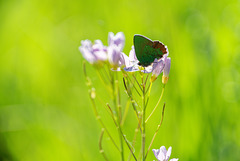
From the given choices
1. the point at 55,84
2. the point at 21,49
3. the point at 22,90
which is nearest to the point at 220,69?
the point at 55,84

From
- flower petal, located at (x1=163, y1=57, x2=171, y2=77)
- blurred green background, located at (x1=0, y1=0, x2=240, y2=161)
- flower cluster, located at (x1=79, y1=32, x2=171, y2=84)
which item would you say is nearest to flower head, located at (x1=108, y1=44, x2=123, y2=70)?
flower cluster, located at (x1=79, y1=32, x2=171, y2=84)

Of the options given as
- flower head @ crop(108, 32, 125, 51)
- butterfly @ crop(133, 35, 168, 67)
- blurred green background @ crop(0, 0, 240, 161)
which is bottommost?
blurred green background @ crop(0, 0, 240, 161)

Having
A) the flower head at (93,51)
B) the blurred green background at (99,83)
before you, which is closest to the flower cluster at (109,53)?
the flower head at (93,51)

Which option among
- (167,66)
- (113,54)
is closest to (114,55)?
(113,54)

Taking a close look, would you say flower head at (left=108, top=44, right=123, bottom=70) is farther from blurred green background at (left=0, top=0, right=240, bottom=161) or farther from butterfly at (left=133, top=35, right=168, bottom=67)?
blurred green background at (left=0, top=0, right=240, bottom=161)

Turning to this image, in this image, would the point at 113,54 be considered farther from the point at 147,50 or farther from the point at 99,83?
the point at 99,83

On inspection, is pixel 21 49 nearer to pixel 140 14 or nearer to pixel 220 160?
pixel 140 14
